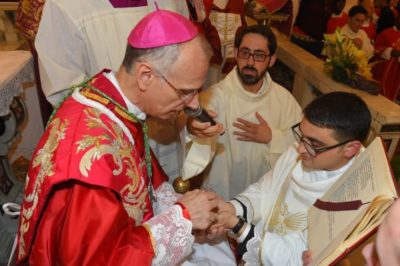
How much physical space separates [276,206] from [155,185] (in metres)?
0.78

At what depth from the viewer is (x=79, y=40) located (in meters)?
2.46

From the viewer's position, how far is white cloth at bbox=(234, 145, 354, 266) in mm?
1861

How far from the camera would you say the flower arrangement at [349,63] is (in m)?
3.56

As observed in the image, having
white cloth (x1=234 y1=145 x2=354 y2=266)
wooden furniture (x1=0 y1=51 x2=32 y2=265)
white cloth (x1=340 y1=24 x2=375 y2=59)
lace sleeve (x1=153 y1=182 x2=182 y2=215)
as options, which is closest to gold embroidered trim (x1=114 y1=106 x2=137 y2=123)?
lace sleeve (x1=153 y1=182 x2=182 y2=215)

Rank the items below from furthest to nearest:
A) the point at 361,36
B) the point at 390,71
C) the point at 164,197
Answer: the point at 361,36 → the point at 390,71 → the point at 164,197

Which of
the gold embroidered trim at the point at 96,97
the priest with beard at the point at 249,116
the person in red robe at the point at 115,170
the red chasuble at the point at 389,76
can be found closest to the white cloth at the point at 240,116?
the priest with beard at the point at 249,116

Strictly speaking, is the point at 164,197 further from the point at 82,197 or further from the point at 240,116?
the point at 240,116

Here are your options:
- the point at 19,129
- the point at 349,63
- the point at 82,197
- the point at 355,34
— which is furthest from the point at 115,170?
the point at 355,34

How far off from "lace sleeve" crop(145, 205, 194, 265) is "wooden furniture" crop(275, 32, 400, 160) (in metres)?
2.35

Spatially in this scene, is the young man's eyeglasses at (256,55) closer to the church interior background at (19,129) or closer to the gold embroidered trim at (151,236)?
the gold embroidered trim at (151,236)

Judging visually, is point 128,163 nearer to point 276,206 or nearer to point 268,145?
point 276,206

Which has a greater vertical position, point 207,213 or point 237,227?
point 207,213

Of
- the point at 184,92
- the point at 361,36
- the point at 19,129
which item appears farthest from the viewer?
the point at 361,36

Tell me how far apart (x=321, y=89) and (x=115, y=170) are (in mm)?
3156
